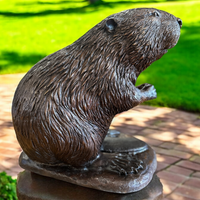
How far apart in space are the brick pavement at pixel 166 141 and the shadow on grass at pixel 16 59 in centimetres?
191

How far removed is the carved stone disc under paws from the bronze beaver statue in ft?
0.27

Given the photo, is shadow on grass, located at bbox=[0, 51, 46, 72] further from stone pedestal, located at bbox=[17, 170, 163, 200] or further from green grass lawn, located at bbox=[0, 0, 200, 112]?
stone pedestal, located at bbox=[17, 170, 163, 200]

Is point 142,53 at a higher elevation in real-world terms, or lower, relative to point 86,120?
higher

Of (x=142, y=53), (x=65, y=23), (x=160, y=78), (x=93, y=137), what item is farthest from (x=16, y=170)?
(x=65, y=23)

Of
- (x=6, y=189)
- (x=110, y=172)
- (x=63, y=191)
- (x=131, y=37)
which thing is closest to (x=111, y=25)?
(x=131, y=37)

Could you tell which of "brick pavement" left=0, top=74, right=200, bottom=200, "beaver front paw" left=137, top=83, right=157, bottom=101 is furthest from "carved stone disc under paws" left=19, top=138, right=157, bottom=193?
"brick pavement" left=0, top=74, right=200, bottom=200

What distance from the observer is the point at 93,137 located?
1887 millimetres

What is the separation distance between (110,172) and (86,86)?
0.53m

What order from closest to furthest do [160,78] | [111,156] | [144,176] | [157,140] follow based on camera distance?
[144,176] < [111,156] < [157,140] < [160,78]

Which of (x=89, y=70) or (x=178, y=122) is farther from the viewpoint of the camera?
(x=178, y=122)

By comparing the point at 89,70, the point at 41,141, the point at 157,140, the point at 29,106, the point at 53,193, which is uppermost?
the point at 89,70

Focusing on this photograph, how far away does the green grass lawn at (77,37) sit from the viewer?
19.4ft

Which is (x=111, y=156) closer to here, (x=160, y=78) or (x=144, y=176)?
(x=144, y=176)

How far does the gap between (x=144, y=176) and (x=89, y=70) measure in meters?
0.70
